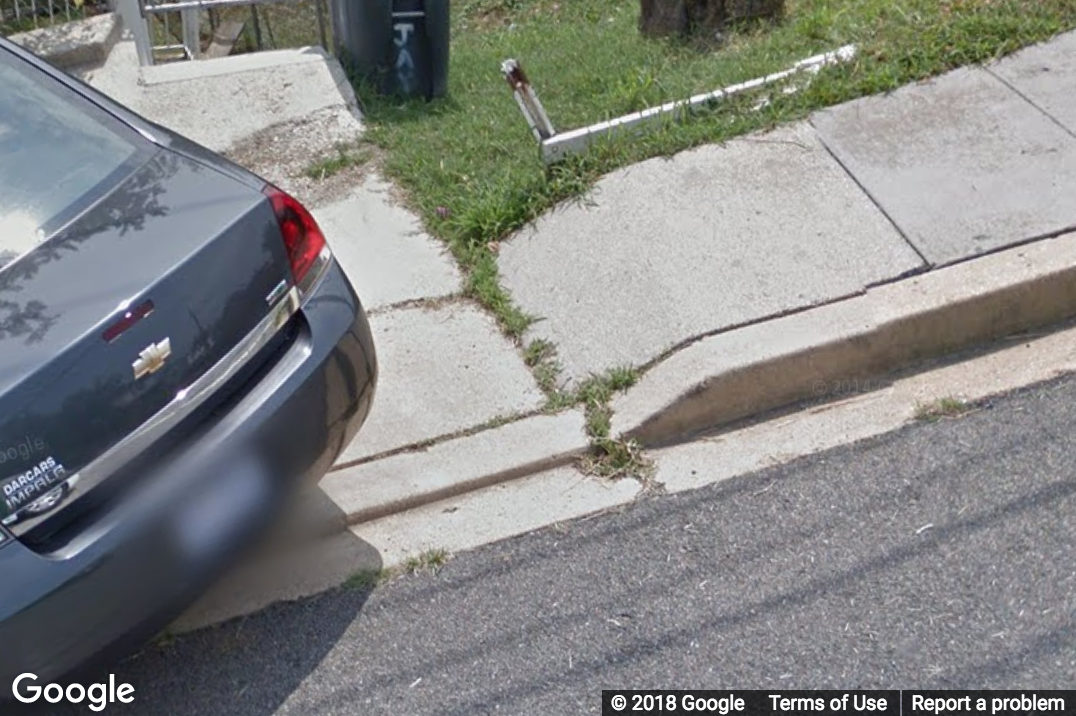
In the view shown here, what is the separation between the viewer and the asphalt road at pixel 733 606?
126 inches

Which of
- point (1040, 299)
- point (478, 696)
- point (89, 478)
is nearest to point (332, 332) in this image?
point (89, 478)

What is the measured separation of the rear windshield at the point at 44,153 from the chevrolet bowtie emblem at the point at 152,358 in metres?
0.55

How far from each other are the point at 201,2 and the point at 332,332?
461cm

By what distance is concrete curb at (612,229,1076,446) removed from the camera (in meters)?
4.11

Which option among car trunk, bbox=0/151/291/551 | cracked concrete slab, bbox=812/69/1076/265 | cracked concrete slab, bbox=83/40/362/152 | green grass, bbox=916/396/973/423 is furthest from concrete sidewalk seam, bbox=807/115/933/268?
cracked concrete slab, bbox=83/40/362/152

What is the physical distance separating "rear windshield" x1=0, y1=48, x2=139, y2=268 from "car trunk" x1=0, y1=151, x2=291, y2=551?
94 millimetres

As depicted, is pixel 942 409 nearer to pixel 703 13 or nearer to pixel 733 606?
pixel 733 606

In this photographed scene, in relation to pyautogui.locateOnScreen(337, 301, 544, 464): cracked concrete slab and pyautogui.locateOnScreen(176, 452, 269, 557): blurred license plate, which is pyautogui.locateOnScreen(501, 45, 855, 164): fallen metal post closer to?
pyautogui.locateOnScreen(337, 301, 544, 464): cracked concrete slab

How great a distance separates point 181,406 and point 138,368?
0.52 ft

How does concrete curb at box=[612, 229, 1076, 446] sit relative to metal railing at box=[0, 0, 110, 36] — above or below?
above

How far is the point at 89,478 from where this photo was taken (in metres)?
2.92

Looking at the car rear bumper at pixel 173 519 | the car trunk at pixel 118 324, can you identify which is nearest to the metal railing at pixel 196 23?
the car trunk at pixel 118 324

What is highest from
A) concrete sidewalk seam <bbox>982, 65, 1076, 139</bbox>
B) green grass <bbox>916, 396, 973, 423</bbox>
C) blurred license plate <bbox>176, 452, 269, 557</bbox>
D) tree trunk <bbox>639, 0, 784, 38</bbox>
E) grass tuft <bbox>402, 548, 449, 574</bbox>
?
concrete sidewalk seam <bbox>982, 65, 1076, 139</bbox>

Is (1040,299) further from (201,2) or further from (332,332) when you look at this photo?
(201,2)
